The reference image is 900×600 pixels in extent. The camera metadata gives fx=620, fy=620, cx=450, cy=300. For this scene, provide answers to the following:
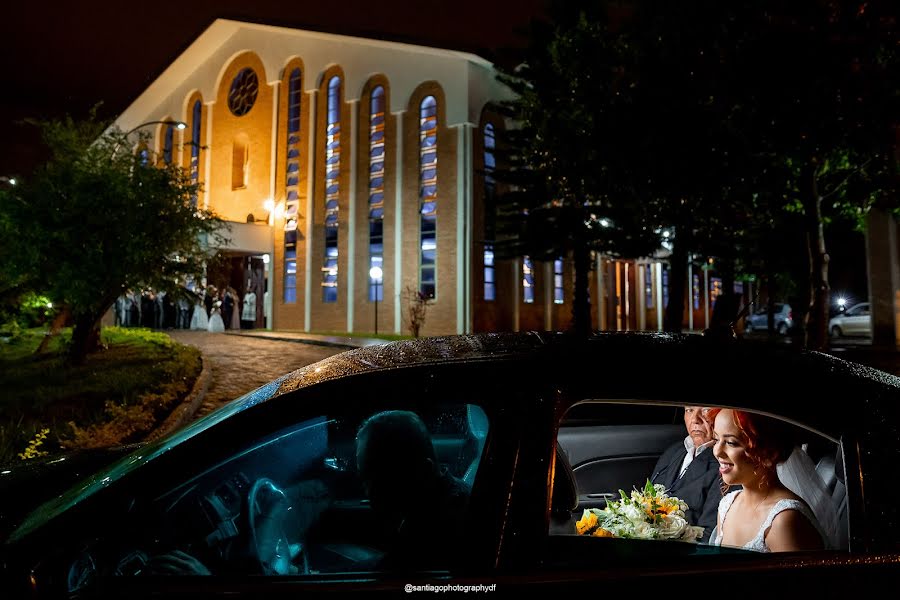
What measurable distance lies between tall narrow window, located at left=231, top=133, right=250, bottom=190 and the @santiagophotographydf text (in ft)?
115

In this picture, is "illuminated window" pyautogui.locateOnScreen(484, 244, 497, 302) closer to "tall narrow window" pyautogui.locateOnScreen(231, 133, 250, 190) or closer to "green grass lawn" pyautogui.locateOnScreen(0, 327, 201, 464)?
"tall narrow window" pyautogui.locateOnScreen(231, 133, 250, 190)

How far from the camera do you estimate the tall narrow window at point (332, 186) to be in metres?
30.4

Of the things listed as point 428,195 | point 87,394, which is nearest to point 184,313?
point 428,195

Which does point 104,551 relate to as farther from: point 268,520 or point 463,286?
point 463,286

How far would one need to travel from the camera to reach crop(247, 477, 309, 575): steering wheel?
5.87 feet

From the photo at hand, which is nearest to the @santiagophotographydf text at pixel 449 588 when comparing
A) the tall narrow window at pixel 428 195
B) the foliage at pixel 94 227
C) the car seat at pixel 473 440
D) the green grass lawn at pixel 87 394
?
the car seat at pixel 473 440

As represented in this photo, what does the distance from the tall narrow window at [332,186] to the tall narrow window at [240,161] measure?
5898 millimetres

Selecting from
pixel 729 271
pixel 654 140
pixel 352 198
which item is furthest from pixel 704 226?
pixel 352 198

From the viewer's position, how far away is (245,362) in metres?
14.5

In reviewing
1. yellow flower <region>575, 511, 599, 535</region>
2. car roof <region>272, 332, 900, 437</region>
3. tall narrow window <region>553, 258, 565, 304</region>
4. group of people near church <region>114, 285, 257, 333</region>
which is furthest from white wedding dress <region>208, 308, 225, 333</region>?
car roof <region>272, 332, 900, 437</region>

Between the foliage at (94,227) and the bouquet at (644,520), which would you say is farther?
the foliage at (94,227)

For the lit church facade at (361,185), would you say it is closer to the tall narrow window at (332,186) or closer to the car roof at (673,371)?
the tall narrow window at (332,186)

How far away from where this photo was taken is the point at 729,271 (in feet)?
78.8

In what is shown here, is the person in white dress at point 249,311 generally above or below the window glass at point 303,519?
above
